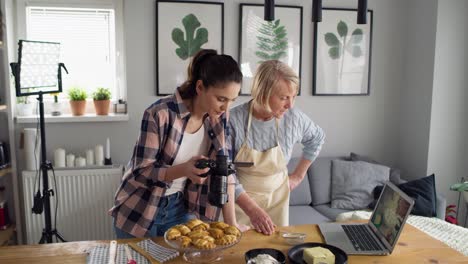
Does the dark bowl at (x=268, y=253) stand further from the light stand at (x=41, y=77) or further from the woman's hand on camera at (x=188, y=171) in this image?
the light stand at (x=41, y=77)

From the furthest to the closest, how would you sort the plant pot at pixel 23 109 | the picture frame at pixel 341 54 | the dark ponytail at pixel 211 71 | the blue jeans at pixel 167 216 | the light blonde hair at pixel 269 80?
the picture frame at pixel 341 54
the plant pot at pixel 23 109
the light blonde hair at pixel 269 80
the blue jeans at pixel 167 216
the dark ponytail at pixel 211 71

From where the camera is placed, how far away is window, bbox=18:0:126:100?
328 centimetres

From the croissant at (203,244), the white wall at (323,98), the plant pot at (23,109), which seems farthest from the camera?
the white wall at (323,98)

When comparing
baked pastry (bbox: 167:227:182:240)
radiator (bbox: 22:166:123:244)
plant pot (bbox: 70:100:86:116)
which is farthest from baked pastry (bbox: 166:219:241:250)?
plant pot (bbox: 70:100:86:116)

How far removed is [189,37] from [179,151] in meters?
1.90

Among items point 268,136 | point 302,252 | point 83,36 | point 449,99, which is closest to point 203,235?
point 302,252

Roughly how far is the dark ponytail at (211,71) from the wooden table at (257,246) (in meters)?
0.58

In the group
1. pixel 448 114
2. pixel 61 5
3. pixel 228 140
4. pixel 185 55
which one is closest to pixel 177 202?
pixel 228 140

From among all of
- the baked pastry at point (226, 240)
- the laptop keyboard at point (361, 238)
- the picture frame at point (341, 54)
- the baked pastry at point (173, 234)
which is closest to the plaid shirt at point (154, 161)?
the baked pastry at point (173, 234)

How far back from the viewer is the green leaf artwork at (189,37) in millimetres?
3342

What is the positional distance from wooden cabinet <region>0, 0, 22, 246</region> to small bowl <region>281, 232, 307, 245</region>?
2.27 m

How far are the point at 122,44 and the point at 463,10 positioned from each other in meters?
2.72

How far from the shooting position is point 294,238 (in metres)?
1.57

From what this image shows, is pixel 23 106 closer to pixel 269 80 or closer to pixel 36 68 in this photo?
pixel 36 68
